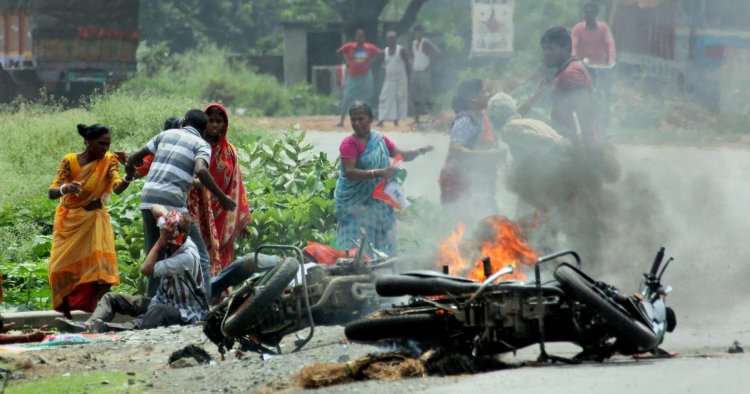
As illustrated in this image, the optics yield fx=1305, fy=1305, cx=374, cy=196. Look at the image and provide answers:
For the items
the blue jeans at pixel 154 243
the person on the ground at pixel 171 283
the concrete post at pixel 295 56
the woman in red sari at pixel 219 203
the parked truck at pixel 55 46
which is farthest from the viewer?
the concrete post at pixel 295 56

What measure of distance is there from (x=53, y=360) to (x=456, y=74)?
1025 inches

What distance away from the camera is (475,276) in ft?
31.9

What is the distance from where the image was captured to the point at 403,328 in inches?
313

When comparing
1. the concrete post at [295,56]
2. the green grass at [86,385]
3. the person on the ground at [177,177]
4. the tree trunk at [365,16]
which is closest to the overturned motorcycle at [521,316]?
the green grass at [86,385]

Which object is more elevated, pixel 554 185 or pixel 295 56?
pixel 295 56

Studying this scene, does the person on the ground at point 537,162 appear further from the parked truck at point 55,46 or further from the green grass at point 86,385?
the parked truck at point 55,46

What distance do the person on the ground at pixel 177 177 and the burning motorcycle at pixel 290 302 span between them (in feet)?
4.66

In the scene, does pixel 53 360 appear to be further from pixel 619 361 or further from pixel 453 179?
pixel 453 179

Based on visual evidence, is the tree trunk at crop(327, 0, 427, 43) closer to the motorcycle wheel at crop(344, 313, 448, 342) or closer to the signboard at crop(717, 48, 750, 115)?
the signboard at crop(717, 48, 750, 115)

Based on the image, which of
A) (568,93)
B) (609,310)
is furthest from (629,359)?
(568,93)

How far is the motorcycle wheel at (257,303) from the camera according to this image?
841 cm

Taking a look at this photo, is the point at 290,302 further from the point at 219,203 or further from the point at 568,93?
the point at 568,93

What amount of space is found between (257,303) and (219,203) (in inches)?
109

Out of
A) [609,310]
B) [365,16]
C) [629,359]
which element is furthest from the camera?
[365,16]
